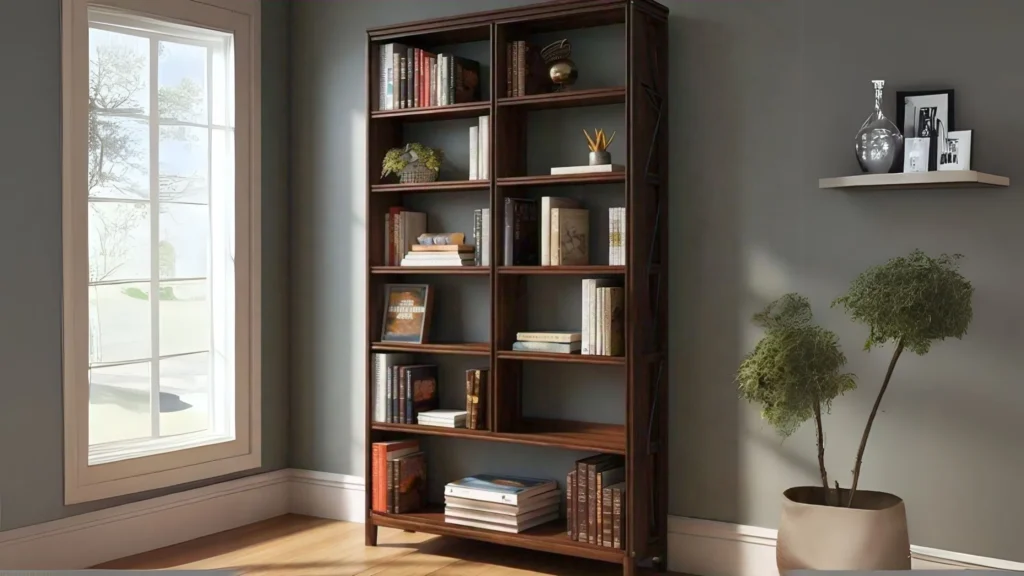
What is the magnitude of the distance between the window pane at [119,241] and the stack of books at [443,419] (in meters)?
1.32

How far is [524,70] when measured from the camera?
400 cm

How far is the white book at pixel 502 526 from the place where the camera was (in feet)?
13.0

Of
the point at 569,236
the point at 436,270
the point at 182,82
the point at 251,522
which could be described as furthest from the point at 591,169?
the point at 251,522

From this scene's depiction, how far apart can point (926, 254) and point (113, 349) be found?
10.3 feet

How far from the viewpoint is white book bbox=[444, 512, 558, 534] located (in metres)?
3.97

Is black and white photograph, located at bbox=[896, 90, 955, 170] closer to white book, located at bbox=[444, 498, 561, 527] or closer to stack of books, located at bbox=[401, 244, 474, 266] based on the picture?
stack of books, located at bbox=[401, 244, 474, 266]

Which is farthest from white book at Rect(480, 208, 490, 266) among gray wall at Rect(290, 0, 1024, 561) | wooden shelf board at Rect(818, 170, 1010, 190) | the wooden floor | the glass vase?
the glass vase

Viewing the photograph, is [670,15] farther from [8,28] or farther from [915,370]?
[8,28]

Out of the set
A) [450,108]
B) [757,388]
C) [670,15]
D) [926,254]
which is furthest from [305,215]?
[926,254]

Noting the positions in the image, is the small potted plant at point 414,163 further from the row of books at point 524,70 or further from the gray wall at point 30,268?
the gray wall at point 30,268

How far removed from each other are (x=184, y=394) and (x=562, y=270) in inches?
73.4

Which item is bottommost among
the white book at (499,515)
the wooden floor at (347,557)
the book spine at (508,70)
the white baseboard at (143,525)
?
the wooden floor at (347,557)

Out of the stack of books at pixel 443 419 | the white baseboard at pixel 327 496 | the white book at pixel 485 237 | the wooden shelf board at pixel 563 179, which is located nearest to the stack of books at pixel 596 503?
the stack of books at pixel 443 419

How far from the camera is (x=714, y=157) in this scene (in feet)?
12.8
